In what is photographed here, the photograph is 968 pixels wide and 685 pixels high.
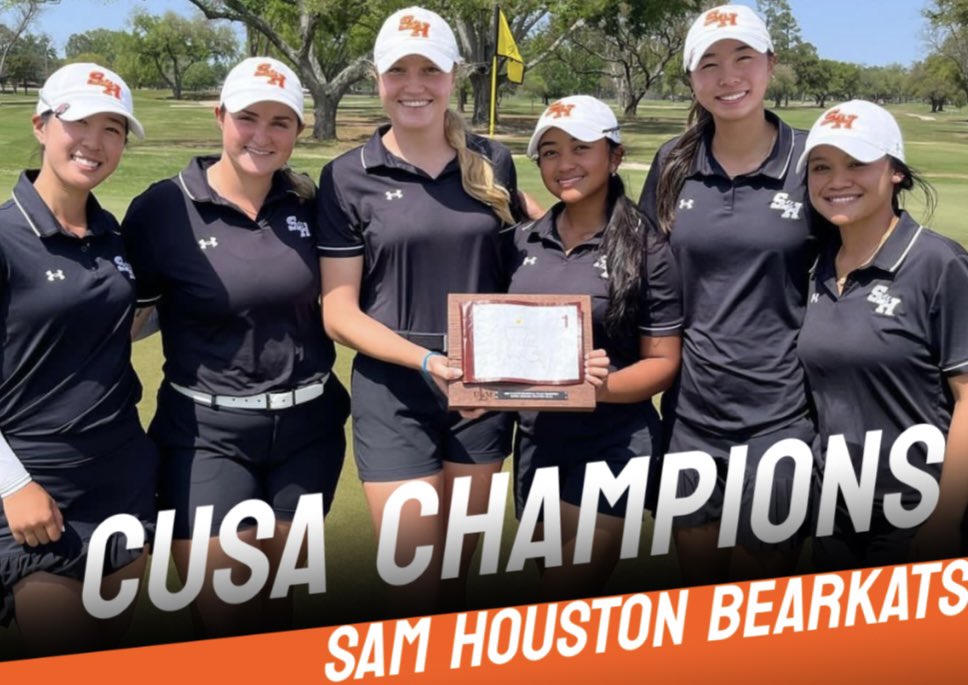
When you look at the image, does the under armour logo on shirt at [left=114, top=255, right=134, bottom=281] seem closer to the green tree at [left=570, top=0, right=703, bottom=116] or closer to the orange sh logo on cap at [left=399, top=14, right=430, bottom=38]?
the orange sh logo on cap at [left=399, top=14, right=430, bottom=38]

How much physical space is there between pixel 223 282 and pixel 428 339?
0.76 metres

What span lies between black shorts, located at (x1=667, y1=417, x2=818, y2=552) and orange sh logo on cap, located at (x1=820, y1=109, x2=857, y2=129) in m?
1.05

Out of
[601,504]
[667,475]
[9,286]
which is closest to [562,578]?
[601,504]

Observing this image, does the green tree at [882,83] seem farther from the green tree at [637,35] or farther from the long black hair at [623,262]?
the long black hair at [623,262]

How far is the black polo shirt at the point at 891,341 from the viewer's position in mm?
3188

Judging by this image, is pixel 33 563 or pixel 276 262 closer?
pixel 33 563

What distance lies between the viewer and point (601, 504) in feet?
12.3

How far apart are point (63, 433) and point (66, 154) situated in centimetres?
90

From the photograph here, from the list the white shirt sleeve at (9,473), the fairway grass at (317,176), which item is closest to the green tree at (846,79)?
the fairway grass at (317,176)

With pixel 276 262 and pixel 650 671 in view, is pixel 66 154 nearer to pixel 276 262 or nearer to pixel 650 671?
pixel 276 262

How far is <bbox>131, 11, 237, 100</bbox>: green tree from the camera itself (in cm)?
9000

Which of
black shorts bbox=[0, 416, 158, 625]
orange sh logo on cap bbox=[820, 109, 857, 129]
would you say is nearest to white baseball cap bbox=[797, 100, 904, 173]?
orange sh logo on cap bbox=[820, 109, 857, 129]

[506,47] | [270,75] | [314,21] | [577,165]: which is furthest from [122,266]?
[314,21]

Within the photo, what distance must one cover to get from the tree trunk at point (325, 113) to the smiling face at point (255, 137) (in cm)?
3285
